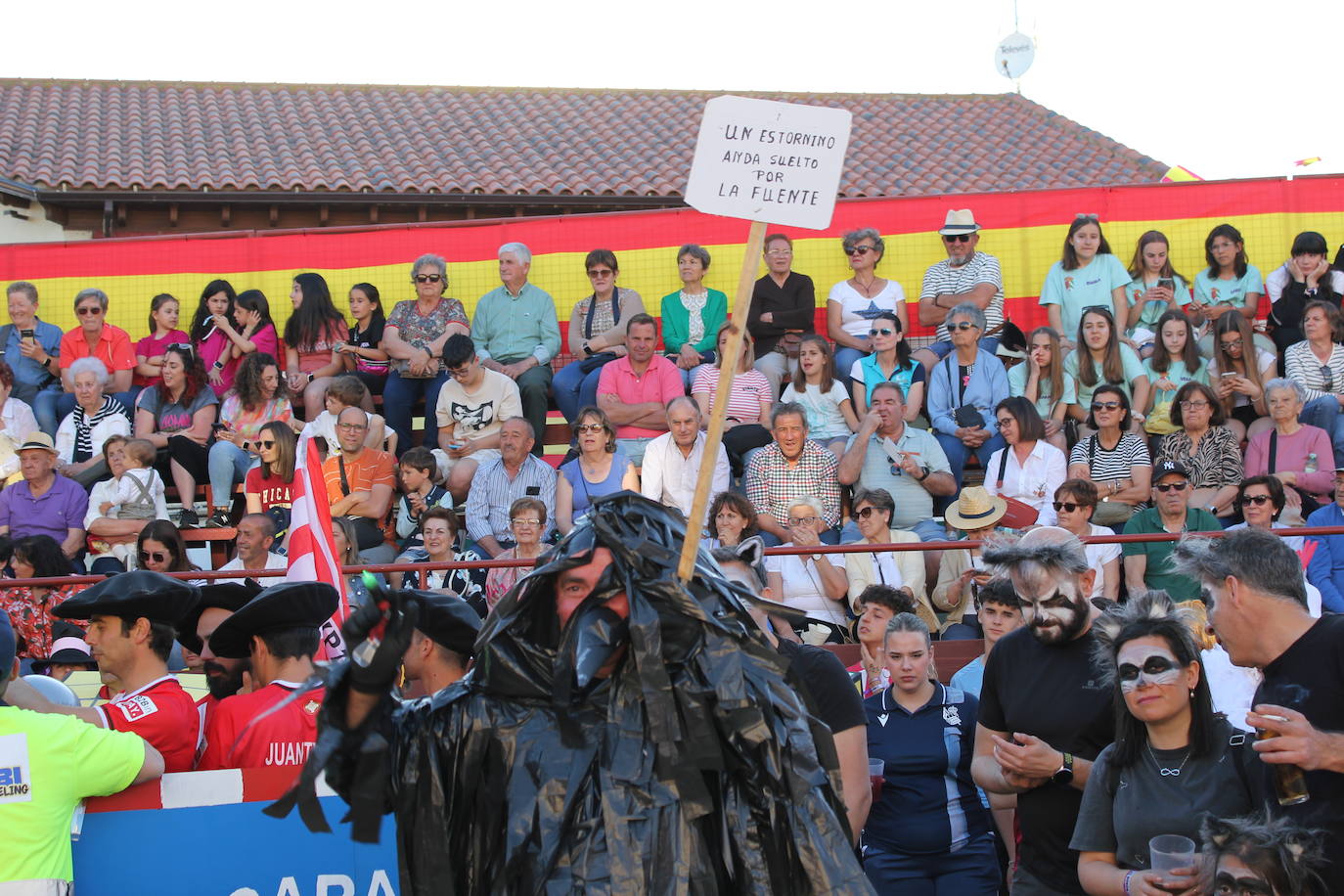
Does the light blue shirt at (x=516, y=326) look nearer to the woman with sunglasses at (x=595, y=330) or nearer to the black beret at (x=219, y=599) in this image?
the woman with sunglasses at (x=595, y=330)

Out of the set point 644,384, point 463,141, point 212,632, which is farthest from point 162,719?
point 463,141

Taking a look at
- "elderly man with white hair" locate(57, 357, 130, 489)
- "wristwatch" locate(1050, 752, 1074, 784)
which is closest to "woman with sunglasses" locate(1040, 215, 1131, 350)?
"wristwatch" locate(1050, 752, 1074, 784)

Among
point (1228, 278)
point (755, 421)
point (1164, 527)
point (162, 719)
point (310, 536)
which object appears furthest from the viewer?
point (1228, 278)

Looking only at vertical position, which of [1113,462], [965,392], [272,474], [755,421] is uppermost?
[965,392]

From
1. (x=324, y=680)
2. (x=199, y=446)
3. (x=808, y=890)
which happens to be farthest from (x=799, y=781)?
(x=199, y=446)

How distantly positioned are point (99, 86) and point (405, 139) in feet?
20.9

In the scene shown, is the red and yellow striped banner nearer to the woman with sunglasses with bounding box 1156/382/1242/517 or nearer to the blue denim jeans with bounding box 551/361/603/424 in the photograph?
the blue denim jeans with bounding box 551/361/603/424

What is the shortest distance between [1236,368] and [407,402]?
6.08 meters

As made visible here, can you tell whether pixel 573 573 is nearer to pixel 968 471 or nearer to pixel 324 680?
pixel 324 680

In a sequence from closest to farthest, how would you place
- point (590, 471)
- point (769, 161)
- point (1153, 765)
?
point (769, 161)
point (1153, 765)
point (590, 471)

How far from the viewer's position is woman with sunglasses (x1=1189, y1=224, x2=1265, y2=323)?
1091 cm

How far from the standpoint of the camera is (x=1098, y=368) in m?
10.3

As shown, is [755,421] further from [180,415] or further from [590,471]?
[180,415]

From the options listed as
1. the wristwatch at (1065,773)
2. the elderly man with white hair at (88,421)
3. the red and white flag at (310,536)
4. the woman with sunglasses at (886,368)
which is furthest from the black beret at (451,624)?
the elderly man with white hair at (88,421)
